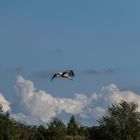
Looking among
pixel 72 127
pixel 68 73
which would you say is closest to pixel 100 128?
pixel 72 127

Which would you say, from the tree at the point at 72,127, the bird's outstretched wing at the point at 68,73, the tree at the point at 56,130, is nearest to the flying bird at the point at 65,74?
the bird's outstretched wing at the point at 68,73

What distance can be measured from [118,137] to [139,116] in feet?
21.3

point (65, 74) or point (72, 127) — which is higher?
point (72, 127)

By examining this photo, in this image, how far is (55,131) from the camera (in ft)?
409

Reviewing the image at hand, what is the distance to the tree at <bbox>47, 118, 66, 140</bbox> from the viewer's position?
12339 cm

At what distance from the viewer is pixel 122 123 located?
141 meters

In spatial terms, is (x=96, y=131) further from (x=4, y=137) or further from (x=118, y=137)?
(x=4, y=137)

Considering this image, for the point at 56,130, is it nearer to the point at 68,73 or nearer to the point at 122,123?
the point at 122,123

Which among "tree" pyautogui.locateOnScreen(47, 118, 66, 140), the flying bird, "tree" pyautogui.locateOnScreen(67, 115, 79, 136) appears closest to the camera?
the flying bird

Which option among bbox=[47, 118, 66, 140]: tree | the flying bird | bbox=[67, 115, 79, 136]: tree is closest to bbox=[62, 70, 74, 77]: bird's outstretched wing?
the flying bird

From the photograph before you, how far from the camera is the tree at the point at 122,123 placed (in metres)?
140

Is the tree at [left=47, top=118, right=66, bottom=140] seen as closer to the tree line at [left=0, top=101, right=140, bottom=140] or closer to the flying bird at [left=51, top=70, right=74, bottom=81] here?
the tree line at [left=0, top=101, right=140, bottom=140]

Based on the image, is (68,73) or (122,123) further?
(122,123)

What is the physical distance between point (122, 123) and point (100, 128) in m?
7.17
